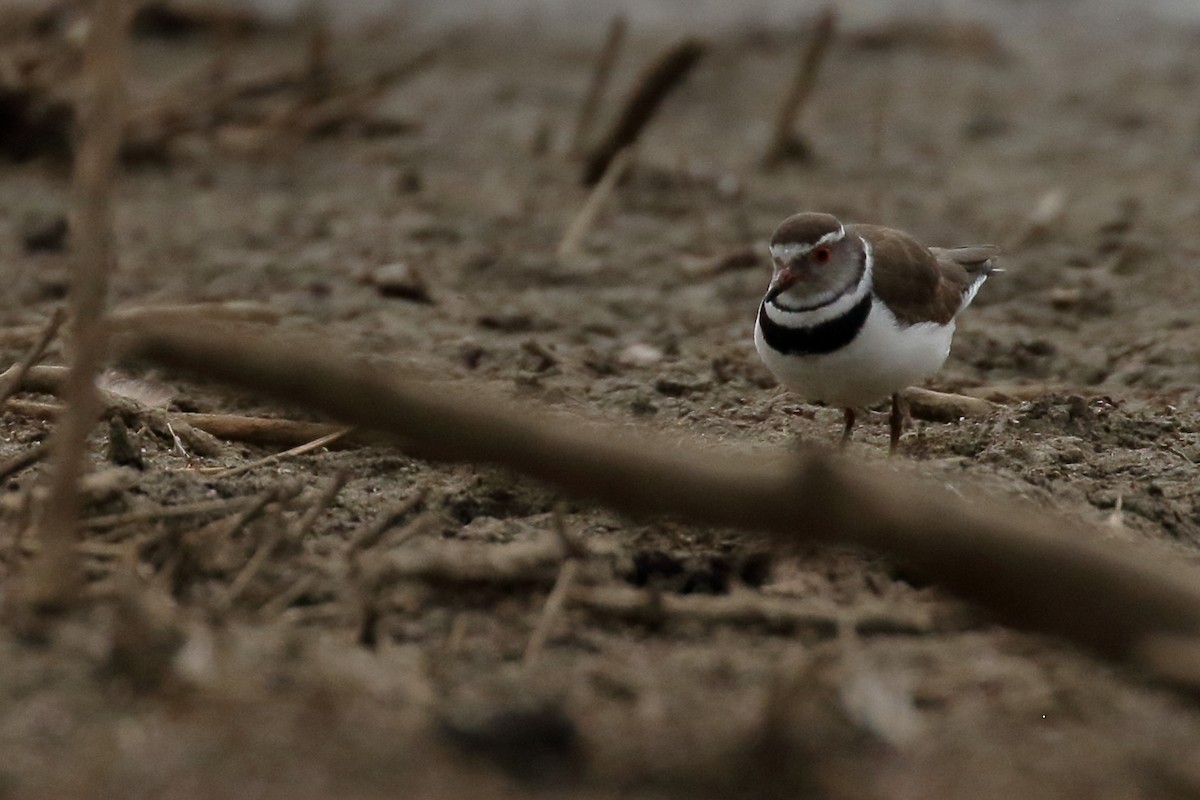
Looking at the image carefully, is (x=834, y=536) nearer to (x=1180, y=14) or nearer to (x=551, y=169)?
(x=551, y=169)

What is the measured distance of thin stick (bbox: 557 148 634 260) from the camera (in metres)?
7.78

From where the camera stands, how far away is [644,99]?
838 centimetres

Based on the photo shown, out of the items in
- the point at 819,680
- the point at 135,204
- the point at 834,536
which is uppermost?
the point at 834,536

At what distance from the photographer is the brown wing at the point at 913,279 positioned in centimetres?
514

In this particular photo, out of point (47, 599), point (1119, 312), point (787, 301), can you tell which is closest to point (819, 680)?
point (47, 599)

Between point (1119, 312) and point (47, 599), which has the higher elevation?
point (47, 599)

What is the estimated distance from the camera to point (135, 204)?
8.62 meters

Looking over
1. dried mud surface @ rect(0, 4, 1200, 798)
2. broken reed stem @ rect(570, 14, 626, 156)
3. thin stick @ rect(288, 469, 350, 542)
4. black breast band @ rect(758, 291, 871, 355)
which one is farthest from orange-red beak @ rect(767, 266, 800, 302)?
broken reed stem @ rect(570, 14, 626, 156)

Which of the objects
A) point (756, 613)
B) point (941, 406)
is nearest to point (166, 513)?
point (756, 613)

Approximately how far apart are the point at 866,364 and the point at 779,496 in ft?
5.88

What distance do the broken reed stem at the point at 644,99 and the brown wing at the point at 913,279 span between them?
2696 mm

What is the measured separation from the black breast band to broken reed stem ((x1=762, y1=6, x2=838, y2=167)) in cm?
410

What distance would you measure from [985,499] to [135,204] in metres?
5.87

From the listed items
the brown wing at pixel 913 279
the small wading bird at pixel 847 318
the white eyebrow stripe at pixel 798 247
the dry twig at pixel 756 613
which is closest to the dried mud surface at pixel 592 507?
the dry twig at pixel 756 613
